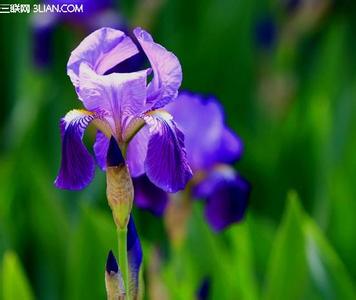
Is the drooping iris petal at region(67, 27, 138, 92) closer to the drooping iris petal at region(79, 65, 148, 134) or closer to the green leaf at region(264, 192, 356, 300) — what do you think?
the drooping iris petal at region(79, 65, 148, 134)

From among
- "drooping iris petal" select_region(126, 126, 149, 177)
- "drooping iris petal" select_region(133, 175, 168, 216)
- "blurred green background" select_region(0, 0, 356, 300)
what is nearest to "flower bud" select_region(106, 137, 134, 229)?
"drooping iris petal" select_region(126, 126, 149, 177)

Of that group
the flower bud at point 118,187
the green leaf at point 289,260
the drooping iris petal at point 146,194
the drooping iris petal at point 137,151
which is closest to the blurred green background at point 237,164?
the green leaf at point 289,260

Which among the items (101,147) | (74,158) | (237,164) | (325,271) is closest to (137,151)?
(101,147)

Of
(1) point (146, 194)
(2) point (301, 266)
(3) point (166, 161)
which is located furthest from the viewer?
(2) point (301, 266)

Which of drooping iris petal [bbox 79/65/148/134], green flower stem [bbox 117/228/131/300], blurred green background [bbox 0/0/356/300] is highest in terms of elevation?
drooping iris petal [bbox 79/65/148/134]

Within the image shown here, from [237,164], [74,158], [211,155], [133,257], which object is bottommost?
[237,164]

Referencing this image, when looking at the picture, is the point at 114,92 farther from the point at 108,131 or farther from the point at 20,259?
the point at 20,259

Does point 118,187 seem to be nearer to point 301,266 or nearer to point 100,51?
point 100,51
